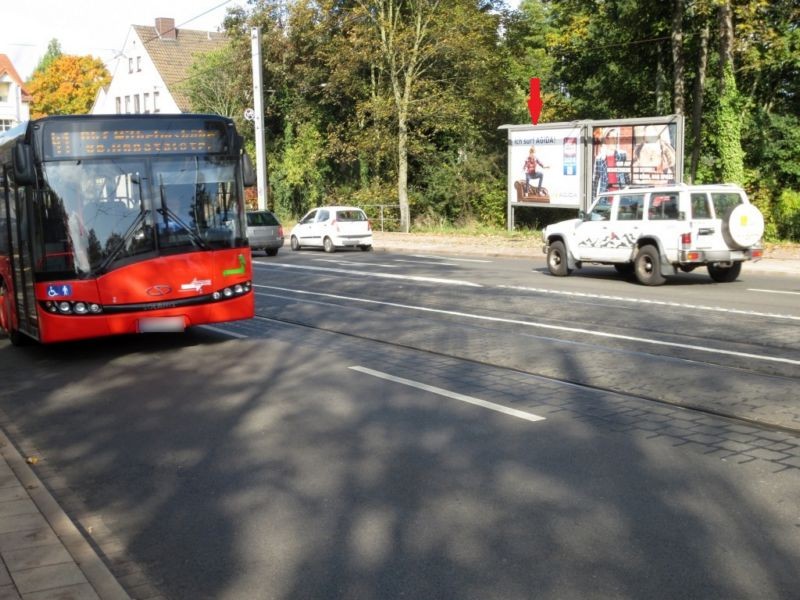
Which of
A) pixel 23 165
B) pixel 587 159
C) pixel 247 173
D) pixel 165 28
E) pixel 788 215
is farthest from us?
pixel 165 28

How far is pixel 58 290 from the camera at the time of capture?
397 inches

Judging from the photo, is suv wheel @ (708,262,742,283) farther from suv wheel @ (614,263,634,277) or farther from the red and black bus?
the red and black bus

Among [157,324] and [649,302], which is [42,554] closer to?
[157,324]

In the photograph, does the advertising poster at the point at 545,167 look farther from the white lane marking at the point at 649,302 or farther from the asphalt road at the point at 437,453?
the asphalt road at the point at 437,453

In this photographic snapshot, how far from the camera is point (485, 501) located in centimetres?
534

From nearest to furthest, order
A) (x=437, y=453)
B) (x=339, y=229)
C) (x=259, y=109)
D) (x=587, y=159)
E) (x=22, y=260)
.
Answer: (x=437, y=453) < (x=22, y=260) < (x=587, y=159) < (x=339, y=229) < (x=259, y=109)

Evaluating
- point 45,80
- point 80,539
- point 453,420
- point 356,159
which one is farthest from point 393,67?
point 45,80

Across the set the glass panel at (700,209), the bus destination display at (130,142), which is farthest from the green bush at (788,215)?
the bus destination display at (130,142)

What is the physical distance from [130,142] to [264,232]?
19.3 m

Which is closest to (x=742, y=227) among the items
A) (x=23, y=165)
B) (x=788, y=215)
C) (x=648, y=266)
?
(x=648, y=266)

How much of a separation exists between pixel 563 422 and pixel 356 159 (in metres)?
36.1

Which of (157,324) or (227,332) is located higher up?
(157,324)

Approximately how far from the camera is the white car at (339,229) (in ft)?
103

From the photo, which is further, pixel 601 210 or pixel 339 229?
pixel 339 229
